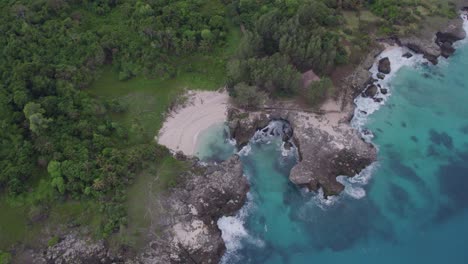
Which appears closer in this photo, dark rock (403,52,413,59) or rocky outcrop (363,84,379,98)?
rocky outcrop (363,84,379,98)

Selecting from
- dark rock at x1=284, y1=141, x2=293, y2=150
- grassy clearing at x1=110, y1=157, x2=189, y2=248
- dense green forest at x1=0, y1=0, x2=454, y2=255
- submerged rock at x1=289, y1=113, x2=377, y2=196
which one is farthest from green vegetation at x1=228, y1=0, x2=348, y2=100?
grassy clearing at x1=110, y1=157, x2=189, y2=248

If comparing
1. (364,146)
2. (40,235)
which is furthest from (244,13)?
(40,235)

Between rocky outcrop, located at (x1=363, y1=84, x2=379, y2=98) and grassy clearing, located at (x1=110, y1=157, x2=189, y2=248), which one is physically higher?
rocky outcrop, located at (x1=363, y1=84, x2=379, y2=98)

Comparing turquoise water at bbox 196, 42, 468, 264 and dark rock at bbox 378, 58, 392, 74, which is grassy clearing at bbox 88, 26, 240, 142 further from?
dark rock at bbox 378, 58, 392, 74

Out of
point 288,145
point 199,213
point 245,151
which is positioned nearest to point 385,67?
point 288,145

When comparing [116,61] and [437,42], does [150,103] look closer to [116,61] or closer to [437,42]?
[116,61]

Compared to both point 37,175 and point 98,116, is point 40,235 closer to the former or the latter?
point 37,175

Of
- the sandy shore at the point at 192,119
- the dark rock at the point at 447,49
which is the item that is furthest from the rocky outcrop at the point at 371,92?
the sandy shore at the point at 192,119
